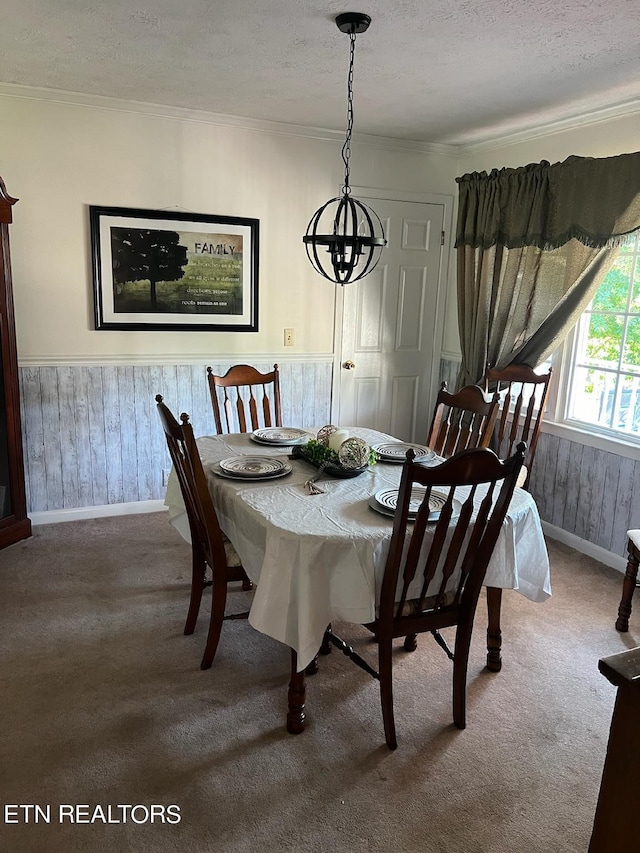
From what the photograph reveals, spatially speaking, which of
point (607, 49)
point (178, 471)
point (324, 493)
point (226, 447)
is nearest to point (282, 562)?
point (324, 493)

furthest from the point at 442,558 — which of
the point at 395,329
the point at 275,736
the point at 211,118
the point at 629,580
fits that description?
the point at 211,118

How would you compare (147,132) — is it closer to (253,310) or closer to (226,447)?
(253,310)

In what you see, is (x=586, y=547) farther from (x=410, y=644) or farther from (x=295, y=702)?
(x=295, y=702)

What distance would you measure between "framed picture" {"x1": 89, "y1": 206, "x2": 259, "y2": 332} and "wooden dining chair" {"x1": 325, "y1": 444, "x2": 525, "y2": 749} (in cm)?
240

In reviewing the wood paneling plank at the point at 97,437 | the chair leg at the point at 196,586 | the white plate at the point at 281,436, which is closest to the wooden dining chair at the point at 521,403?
the white plate at the point at 281,436

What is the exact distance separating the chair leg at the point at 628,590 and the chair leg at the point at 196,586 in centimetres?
186

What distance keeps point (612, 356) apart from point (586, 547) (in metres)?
1.11

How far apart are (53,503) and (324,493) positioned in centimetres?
233

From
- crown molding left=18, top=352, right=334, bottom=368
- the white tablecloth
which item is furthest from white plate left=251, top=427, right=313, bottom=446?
crown molding left=18, top=352, right=334, bottom=368

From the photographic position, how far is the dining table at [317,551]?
6.28 feet

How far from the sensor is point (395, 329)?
15.3 feet

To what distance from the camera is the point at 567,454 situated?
3783 mm

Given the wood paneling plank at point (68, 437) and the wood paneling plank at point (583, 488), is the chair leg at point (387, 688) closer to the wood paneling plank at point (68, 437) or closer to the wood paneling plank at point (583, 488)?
the wood paneling plank at point (583, 488)

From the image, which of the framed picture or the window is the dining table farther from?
the framed picture
